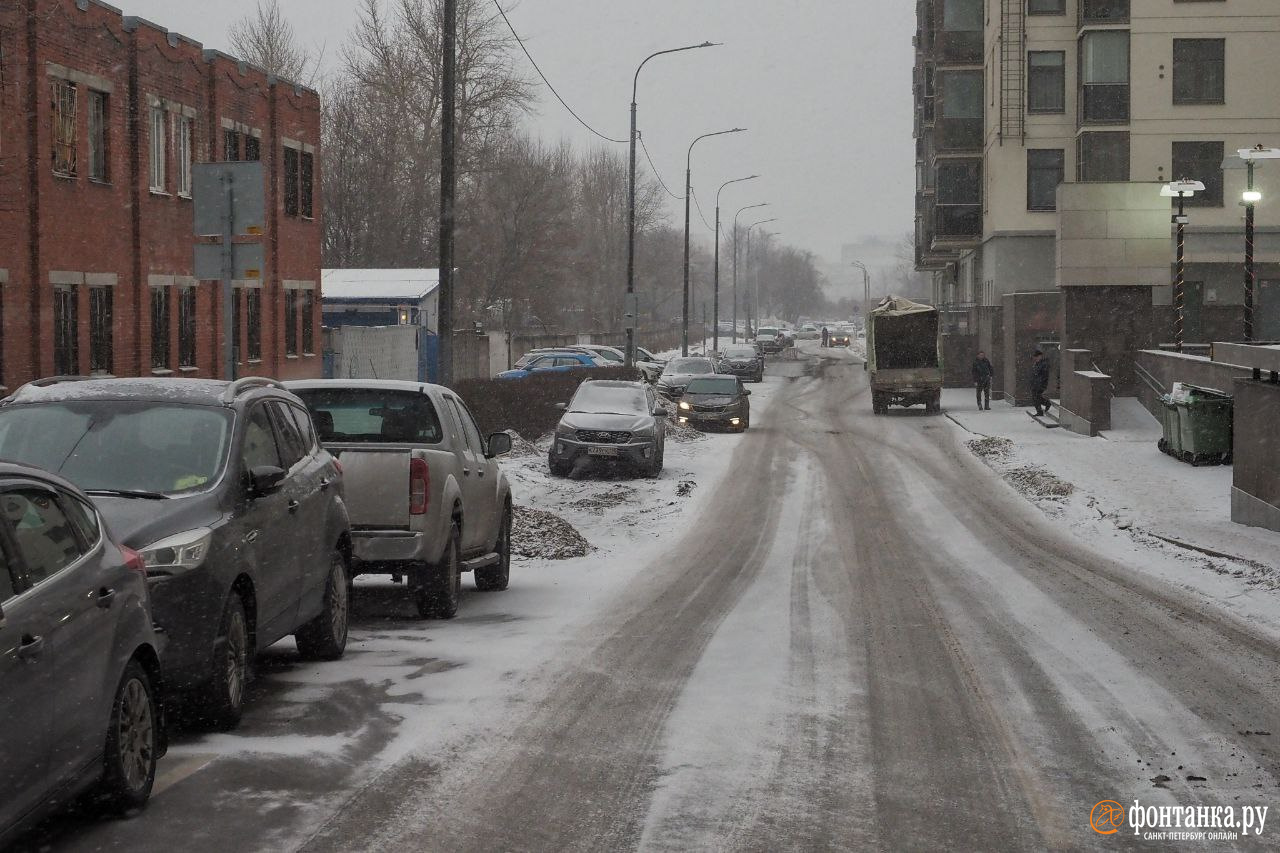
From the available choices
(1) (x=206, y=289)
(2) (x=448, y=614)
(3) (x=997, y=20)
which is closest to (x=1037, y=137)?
(3) (x=997, y=20)

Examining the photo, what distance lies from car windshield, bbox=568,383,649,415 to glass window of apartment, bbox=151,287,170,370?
9423mm

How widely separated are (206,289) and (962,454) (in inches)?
655

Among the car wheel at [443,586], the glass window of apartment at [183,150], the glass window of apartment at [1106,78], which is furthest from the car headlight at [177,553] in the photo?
the glass window of apartment at [1106,78]

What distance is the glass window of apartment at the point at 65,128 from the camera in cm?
2733

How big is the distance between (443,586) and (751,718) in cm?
414

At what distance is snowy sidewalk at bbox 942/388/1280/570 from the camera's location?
57.4 feet

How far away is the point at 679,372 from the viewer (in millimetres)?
48375

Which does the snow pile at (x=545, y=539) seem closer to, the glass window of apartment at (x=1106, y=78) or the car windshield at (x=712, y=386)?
the car windshield at (x=712, y=386)

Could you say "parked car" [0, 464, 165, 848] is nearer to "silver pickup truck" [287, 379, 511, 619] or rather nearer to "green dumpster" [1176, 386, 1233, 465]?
"silver pickup truck" [287, 379, 511, 619]

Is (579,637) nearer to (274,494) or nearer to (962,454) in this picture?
(274,494)

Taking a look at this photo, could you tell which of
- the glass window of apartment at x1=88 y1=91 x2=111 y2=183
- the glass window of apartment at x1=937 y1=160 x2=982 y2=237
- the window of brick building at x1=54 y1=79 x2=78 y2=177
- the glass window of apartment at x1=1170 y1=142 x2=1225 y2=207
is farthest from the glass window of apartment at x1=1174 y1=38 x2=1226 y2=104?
the window of brick building at x1=54 y1=79 x2=78 y2=177

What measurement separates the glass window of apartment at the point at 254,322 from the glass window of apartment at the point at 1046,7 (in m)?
29.2

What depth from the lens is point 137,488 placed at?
7828 mm

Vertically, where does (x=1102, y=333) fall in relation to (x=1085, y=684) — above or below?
above
